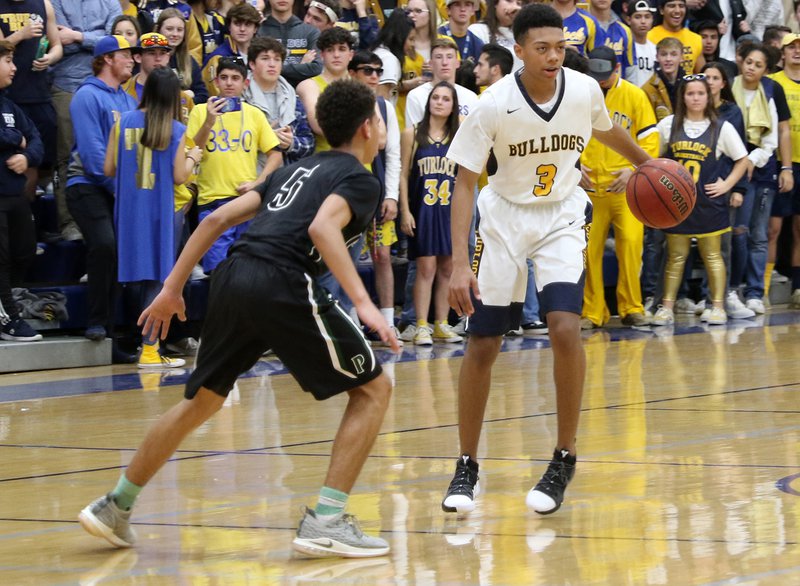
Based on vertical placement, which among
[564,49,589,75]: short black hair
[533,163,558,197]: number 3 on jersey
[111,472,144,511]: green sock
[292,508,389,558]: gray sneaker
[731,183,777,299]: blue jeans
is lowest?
[731,183,777,299]: blue jeans

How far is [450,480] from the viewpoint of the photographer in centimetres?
627

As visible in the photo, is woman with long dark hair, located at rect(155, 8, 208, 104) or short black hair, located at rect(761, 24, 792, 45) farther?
short black hair, located at rect(761, 24, 792, 45)

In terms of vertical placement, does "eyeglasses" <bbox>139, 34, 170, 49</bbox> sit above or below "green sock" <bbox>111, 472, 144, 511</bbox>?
above

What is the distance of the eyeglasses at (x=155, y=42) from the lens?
11.2 m

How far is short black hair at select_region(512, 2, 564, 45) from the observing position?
5.82 m

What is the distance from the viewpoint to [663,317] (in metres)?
13.3

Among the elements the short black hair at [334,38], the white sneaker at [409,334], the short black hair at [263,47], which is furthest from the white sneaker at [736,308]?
the short black hair at [263,47]

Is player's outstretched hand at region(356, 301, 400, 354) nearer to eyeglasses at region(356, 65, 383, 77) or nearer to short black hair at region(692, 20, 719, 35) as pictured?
eyeglasses at region(356, 65, 383, 77)

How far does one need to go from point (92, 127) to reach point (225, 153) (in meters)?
1.10

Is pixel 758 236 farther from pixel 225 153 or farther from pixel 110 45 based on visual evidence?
pixel 110 45

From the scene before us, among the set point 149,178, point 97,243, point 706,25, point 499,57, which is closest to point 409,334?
point 499,57

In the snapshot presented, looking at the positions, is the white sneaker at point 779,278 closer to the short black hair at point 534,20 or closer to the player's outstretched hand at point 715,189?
the player's outstretched hand at point 715,189

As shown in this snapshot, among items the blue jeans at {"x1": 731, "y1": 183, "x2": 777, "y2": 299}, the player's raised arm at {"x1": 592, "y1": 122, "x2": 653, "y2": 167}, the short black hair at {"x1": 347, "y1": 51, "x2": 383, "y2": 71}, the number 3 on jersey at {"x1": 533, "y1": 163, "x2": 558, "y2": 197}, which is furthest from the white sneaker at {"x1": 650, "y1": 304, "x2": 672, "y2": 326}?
the number 3 on jersey at {"x1": 533, "y1": 163, "x2": 558, "y2": 197}

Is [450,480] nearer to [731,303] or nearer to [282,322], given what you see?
[282,322]
